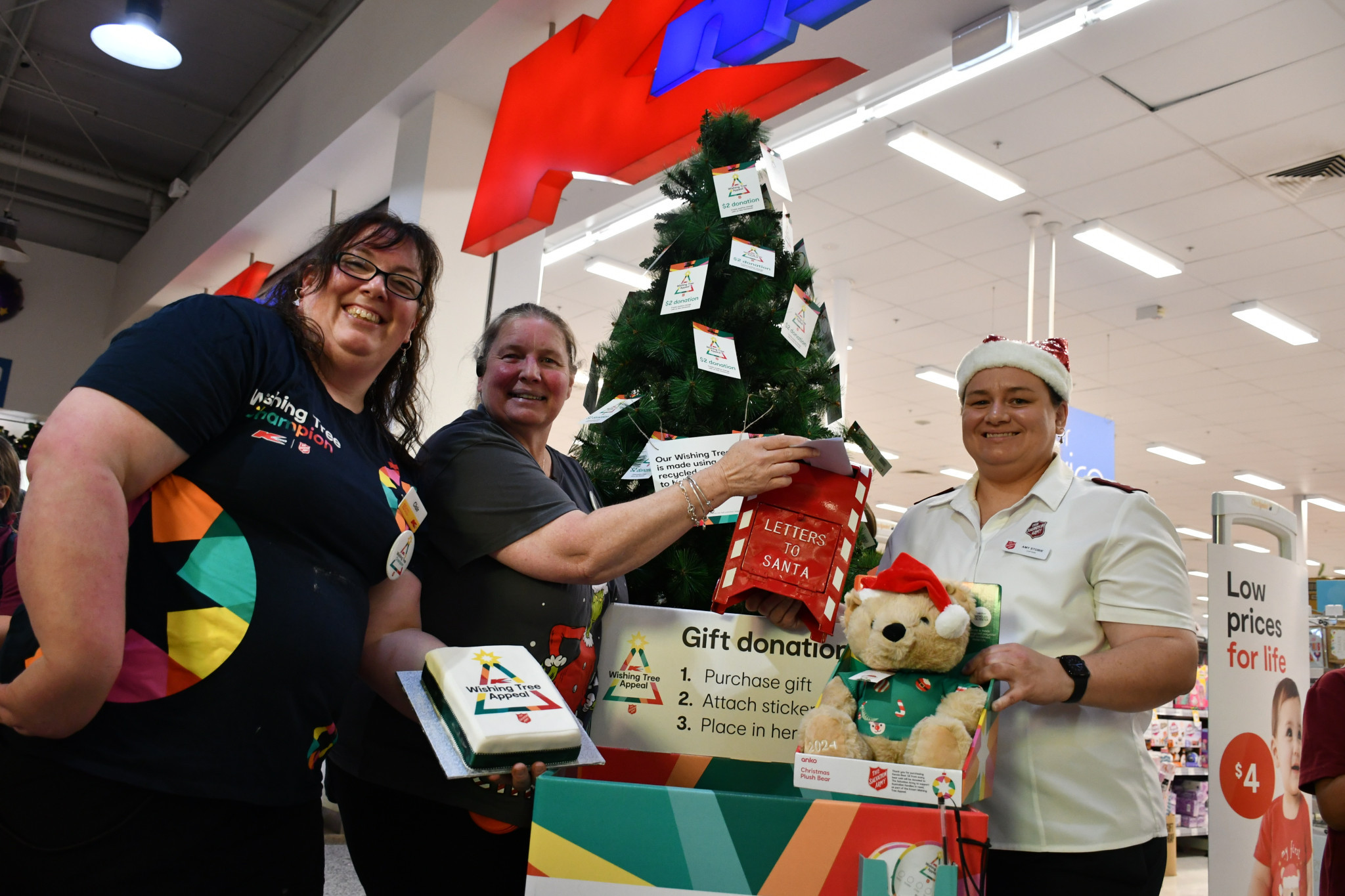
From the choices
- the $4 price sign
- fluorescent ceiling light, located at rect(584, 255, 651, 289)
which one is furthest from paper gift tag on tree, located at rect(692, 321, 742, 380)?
fluorescent ceiling light, located at rect(584, 255, 651, 289)

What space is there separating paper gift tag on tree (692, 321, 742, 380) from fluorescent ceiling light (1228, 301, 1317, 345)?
25.2 feet

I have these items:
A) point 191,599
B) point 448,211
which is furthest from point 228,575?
point 448,211

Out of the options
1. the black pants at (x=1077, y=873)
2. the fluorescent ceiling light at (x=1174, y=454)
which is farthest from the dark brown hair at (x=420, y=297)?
the fluorescent ceiling light at (x=1174, y=454)

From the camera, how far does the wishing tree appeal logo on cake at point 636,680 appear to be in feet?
5.47

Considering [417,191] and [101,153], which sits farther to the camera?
[101,153]

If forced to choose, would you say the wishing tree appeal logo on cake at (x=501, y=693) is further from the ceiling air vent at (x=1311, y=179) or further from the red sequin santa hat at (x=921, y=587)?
the ceiling air vent at (x=1311, y=179)

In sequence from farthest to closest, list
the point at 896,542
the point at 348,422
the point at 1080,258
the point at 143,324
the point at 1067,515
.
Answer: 1. the point at 1080,258
2. the point at 896,542
3. the point at 1067,515
4. the point at 348,422
5. the point at 143,324

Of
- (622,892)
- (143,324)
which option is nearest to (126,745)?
(143,324)

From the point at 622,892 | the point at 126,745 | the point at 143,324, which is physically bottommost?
the point at 622,892

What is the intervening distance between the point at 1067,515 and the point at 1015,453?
154 millimetres

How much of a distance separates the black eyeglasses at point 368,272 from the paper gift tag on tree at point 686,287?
67 centimetres

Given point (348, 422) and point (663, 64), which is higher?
point (663, 64)

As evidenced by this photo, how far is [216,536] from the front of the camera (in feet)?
3.99

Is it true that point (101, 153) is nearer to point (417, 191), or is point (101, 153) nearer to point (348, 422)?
point (417, 191)
